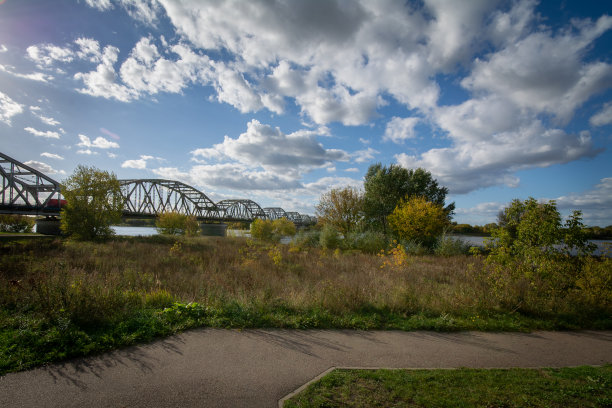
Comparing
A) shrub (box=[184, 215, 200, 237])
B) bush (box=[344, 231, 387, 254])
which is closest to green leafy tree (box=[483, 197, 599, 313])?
bush (box=[344, 231, 387, 254])

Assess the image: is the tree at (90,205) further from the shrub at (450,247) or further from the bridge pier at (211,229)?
the bridge pier at (211,229)

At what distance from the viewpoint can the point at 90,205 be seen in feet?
82.6

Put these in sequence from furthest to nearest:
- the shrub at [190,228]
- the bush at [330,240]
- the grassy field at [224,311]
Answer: the shrub at [190,228], the bush at [330,240], the grassy field at [224,311]

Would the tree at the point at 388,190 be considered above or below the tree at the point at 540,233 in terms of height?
above

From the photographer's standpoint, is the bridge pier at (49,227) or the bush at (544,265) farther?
the bridge pier at (49,227)

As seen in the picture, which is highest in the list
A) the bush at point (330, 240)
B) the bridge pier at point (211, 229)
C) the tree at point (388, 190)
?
the tree at point (388, 190)

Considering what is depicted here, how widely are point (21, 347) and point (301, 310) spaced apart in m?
5.28

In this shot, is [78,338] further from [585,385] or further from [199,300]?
[585,385]

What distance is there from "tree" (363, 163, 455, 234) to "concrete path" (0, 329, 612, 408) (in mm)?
26284

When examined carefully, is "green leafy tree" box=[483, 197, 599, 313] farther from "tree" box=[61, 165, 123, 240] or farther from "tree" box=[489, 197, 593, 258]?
"tree" box=[61, 165, 123, 240]

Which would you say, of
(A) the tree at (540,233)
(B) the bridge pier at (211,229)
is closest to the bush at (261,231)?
(A) the tree at (540,233)

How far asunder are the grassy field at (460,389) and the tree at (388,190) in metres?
27.5

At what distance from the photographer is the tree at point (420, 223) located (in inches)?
939

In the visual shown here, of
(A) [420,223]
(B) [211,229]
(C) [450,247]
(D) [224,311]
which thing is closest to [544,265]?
(D) [224,311]
